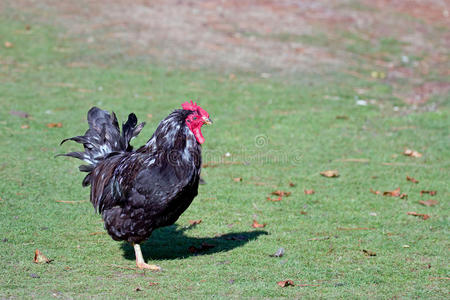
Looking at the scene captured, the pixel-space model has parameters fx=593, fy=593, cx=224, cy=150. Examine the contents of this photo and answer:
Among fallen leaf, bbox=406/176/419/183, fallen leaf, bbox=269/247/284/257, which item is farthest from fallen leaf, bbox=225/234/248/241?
fallen leaf, bbox=406/176/419/183

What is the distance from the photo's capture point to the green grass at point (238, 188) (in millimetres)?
5949

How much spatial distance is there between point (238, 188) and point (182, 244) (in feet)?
6.87

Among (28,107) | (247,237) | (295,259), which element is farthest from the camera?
(28,107)

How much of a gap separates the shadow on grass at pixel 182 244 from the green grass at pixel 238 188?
0.08ft

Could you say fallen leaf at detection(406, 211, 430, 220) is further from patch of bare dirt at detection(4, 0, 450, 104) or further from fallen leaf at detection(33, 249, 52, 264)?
patch of bare dirt at detection(4, 0, 450, 104)

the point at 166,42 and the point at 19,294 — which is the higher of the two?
the point at 166,42

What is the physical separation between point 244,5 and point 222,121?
358 inches

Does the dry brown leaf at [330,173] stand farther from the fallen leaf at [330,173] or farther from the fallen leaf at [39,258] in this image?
the fallen leaf at [39,258]

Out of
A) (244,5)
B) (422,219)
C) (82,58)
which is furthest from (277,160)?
(244,5)

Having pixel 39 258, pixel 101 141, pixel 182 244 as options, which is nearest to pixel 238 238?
pixel 182 244

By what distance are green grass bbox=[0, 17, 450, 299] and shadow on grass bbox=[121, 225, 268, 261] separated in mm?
26

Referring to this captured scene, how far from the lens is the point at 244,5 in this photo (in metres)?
19.9

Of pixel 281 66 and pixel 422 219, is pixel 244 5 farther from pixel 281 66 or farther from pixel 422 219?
pixel 422 219

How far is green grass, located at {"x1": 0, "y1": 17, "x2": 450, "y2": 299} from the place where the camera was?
5949 millimetres
